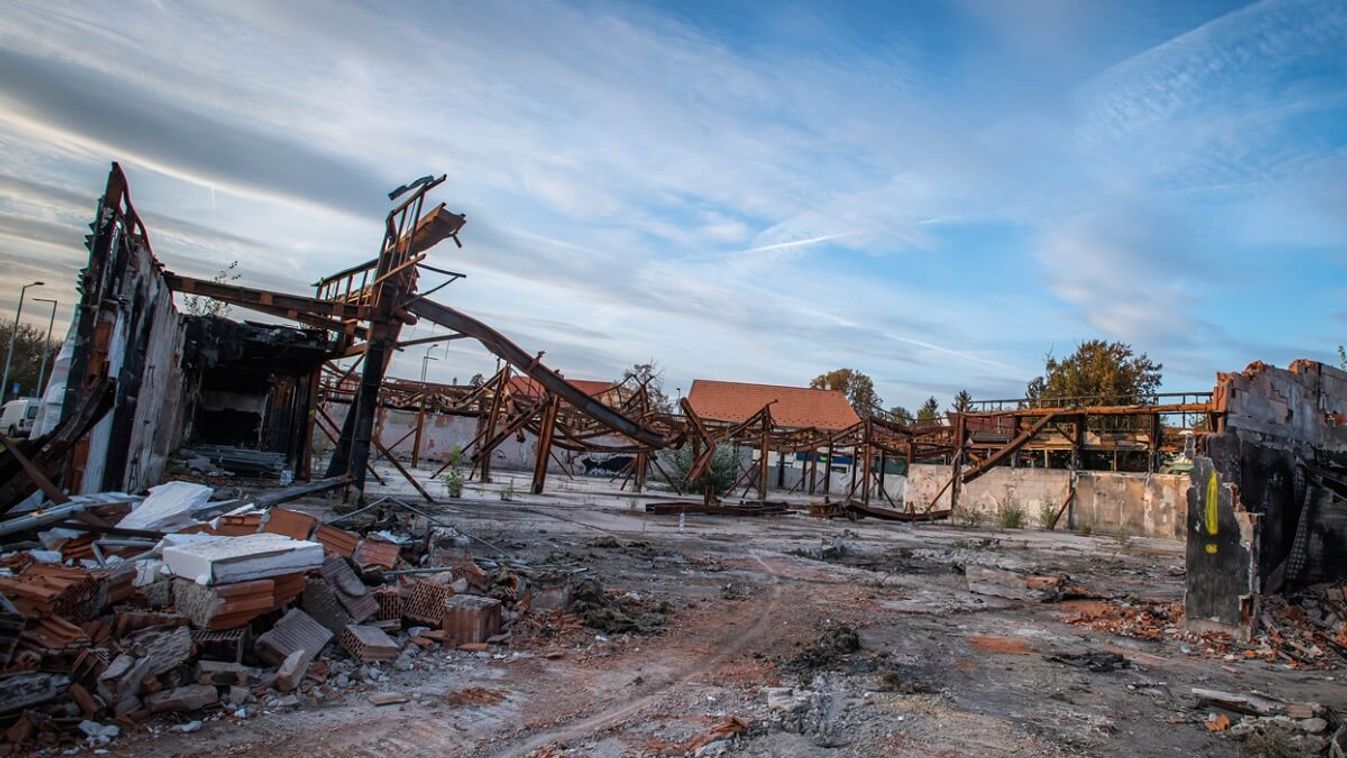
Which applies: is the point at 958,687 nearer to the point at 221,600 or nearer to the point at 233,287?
the point at 221,600

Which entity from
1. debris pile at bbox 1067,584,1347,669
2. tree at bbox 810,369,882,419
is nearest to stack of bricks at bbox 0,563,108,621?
debris pile at bbox 1067,584,1347,669

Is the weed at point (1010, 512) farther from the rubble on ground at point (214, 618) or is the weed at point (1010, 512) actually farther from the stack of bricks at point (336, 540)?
the stack of bricks at point (336, 540)

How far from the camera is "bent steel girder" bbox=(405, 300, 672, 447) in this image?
1513 cm

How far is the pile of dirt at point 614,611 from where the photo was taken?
7344 millimetres

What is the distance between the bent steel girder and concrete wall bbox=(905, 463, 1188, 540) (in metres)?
15.4

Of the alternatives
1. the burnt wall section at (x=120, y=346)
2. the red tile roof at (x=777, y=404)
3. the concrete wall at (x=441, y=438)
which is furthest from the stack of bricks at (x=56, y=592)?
the red tile roof at (x=777, y=404)

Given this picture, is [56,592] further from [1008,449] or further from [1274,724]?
[1008,449]

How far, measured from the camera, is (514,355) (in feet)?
53.3

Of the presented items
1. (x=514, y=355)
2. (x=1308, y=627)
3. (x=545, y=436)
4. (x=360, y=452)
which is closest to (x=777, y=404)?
(x=545, y=436)

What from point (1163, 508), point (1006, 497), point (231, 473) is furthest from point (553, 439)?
point (1163, 508)

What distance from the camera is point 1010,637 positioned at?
27.6 feet

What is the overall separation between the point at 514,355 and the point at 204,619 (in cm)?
1128

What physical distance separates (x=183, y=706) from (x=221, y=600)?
2.57 feet

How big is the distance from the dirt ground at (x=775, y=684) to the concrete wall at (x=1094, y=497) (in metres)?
14.1
